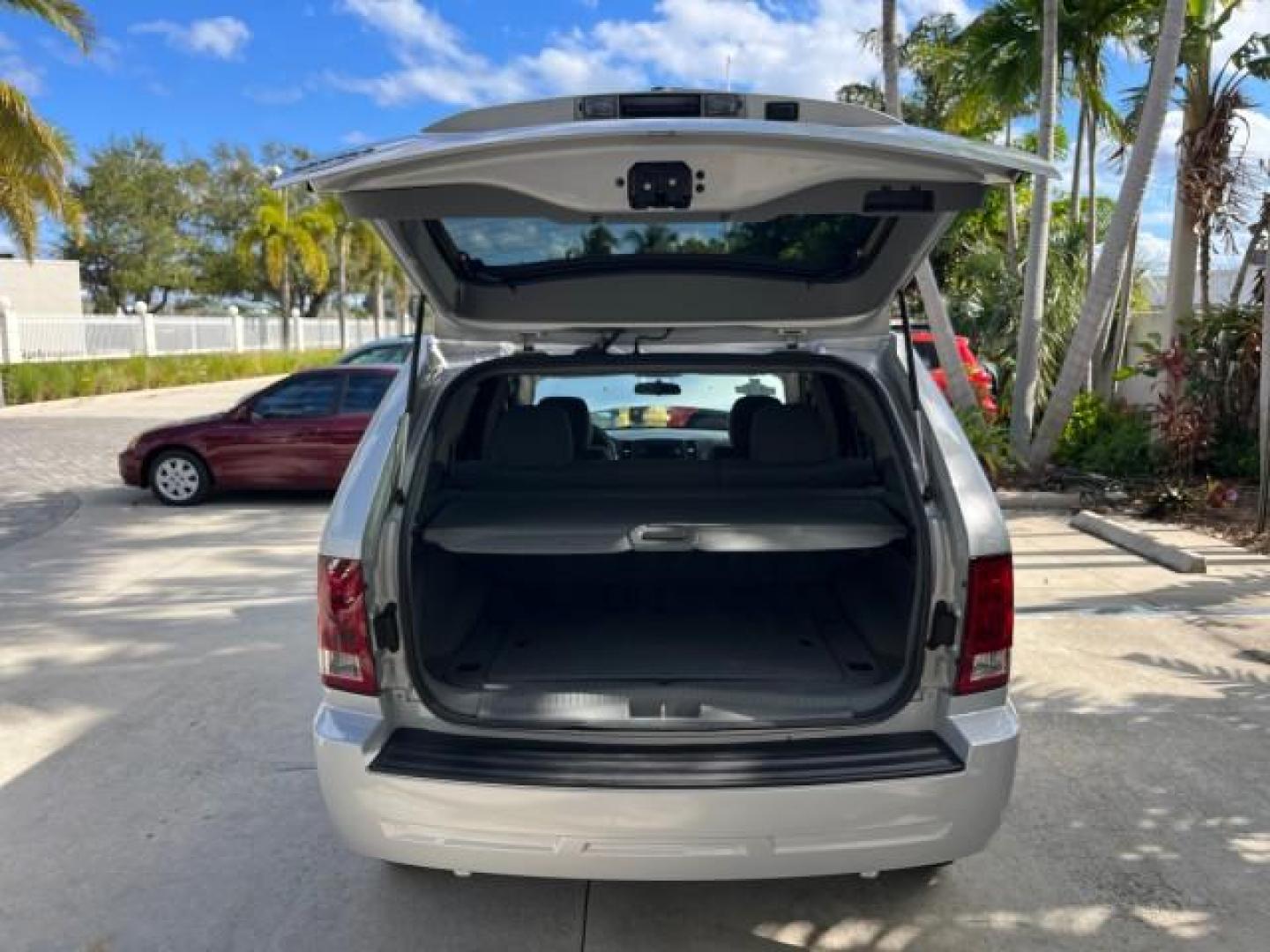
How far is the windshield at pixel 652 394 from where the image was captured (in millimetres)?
4562

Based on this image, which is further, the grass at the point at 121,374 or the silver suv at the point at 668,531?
the grass at the point at 121,374

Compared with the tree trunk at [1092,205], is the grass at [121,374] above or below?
below

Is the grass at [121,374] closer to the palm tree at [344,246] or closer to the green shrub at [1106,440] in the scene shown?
the palm tree at [344,246]

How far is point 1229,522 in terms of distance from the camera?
8.30 m

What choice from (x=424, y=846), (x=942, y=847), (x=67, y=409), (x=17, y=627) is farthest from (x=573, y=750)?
(x=67, y=409)

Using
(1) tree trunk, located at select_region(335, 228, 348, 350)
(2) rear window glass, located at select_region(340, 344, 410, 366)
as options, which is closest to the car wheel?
(2) rear window glass, located at select_region(340, 344, 410, 366)

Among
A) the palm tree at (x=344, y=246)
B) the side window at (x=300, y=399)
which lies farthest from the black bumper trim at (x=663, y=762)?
the palm tree at (x=344, y=246)

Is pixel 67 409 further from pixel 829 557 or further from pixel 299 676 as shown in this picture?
pixel 829 557

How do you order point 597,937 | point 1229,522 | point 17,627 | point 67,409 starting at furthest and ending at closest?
point 67,409 → point 1229,522 → point 17,627 → point 597,937

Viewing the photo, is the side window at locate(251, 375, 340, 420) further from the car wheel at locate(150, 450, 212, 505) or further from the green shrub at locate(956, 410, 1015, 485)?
the green shrub at locate(956, 410, 1015, 485)

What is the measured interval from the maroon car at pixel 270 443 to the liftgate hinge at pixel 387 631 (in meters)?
7.21

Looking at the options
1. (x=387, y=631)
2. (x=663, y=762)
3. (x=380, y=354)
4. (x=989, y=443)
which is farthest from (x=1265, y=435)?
(x=380, y=354)

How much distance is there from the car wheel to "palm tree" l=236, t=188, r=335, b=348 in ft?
91.3

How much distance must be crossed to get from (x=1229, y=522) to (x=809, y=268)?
22.0 feet
